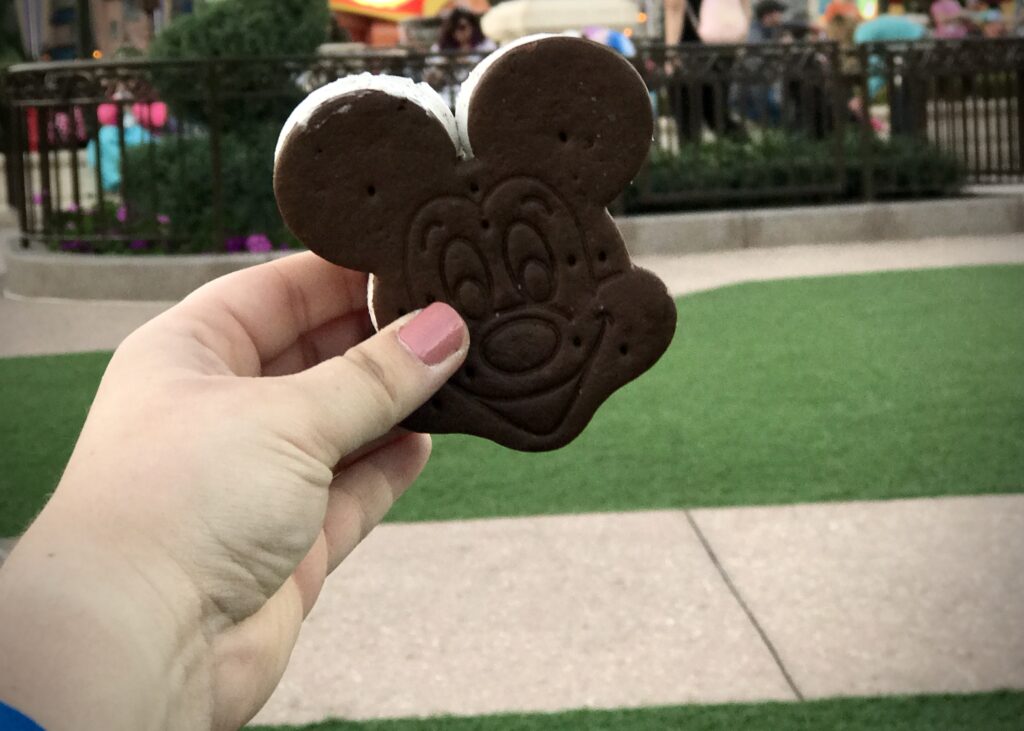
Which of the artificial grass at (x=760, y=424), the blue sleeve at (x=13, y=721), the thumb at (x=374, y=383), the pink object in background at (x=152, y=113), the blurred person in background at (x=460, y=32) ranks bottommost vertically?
the artificial grass at (x=760, y=424)

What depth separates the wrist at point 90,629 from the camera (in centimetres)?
144

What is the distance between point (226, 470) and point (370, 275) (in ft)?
1.44

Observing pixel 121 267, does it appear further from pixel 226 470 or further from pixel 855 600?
pixel 226 470

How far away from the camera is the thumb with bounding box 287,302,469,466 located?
1747 mm

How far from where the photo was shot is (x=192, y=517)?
165cm

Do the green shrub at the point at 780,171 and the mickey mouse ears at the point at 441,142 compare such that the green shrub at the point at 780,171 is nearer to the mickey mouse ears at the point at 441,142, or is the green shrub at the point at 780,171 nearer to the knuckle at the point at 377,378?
the mickey mouse ears at the point at 441,142

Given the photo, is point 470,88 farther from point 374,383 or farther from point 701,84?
point 701,84

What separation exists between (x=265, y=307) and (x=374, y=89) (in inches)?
12.9

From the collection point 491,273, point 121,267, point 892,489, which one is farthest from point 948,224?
point 491,273

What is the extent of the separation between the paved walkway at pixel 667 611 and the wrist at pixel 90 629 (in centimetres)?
169

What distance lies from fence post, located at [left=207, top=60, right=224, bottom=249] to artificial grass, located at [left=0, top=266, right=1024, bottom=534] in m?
2.40

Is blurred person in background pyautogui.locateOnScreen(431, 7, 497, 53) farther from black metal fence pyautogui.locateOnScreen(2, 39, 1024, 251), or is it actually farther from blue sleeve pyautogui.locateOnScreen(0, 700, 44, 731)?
blue sleeve pyautogui.locateOnScreen(0, 700, 44, 731)

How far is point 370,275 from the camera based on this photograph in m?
2.02

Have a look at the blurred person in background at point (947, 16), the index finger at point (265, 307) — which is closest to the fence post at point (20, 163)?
the index finger at point (265, 307)
